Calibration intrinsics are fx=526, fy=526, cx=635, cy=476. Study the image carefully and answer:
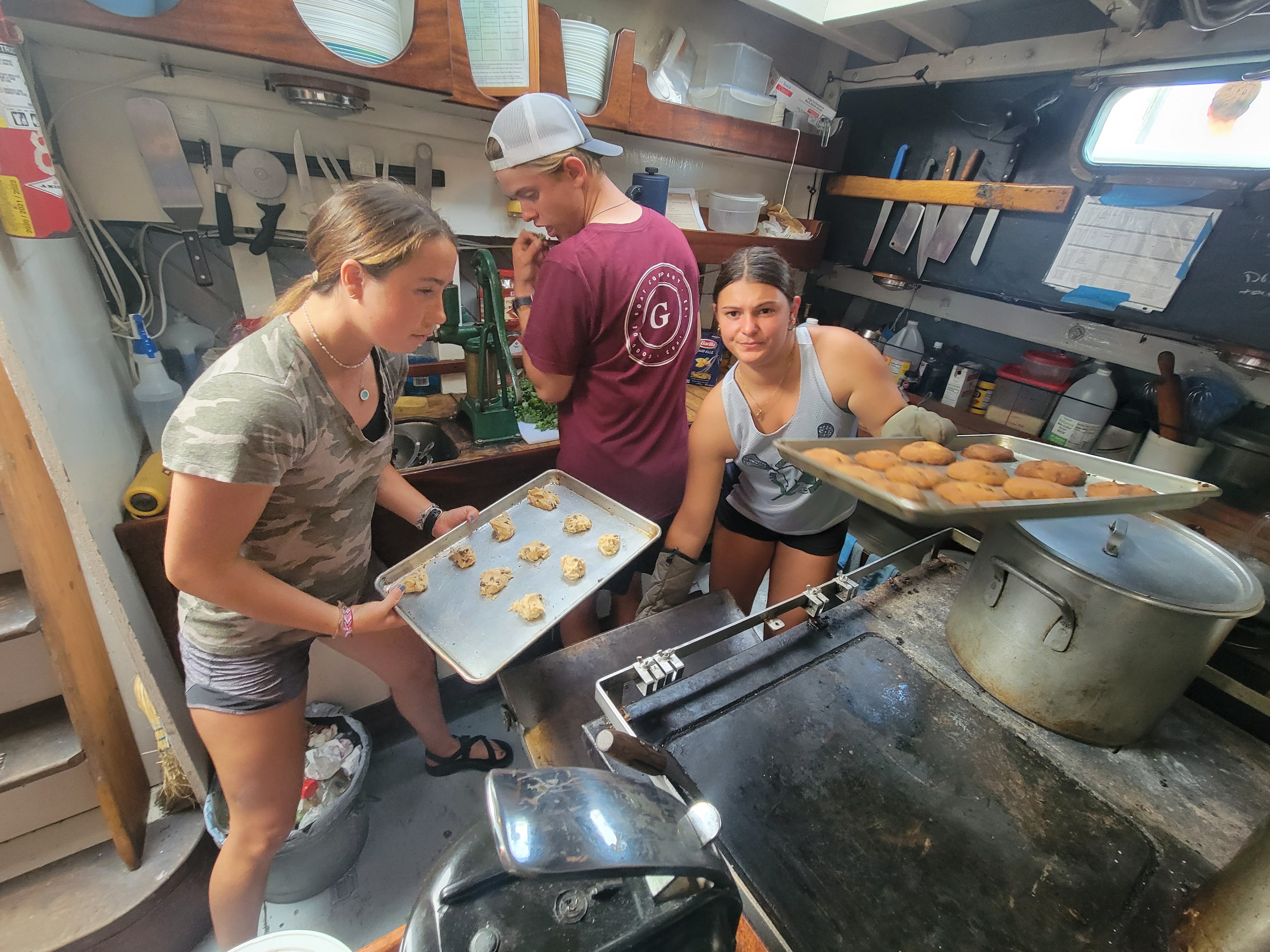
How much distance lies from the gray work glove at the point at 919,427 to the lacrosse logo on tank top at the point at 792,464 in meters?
0.17

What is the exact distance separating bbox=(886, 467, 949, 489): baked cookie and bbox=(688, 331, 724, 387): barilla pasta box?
1698mm

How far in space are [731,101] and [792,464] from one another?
73.5 inches

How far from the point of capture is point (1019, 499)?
0.96 m

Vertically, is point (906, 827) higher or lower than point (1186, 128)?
lower

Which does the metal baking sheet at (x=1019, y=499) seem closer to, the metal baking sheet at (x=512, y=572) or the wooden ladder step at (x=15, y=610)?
the metal baking sheet at (x=512, y=572)

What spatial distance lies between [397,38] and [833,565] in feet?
6.83

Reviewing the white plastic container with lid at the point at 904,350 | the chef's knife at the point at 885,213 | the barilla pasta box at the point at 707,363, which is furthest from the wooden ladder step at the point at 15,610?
the chef's knife at the point at 885,213

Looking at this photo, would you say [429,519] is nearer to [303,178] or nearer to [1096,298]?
[303,178]

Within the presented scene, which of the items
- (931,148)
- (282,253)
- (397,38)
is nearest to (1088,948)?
(397,38)

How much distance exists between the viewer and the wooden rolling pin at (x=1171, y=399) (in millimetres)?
1941

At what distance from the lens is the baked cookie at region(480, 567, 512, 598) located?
1.40 metres

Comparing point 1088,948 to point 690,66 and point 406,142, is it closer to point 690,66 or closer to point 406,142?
point 406,142

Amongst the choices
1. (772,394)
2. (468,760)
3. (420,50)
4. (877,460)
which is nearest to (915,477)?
(877,460)

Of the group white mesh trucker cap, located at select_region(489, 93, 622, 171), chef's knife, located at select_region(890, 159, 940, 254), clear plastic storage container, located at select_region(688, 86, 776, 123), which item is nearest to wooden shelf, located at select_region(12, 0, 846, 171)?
clear plastic storage container, located at select_region(688, 86, 776, 123)
